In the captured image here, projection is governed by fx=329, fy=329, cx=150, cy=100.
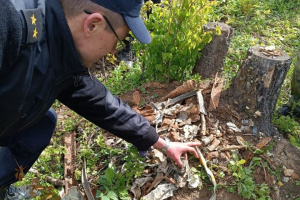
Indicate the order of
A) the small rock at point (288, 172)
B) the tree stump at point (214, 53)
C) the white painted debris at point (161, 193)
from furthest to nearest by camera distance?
the tree stump at point (214, 53), the small rock at point (288, 172), the white painted debris at point (161, 193)

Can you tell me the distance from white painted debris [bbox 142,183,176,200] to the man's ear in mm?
1578

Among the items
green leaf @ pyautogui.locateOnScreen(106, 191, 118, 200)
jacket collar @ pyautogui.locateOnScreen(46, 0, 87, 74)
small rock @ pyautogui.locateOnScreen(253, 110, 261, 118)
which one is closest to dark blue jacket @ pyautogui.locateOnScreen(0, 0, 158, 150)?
jacket collar @ pyautogui.locateOnScreen(46, 0, 87, 74)

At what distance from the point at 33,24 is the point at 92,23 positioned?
0.31 meters

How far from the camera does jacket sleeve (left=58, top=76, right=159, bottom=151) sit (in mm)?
2377

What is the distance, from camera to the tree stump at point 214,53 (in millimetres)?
3723

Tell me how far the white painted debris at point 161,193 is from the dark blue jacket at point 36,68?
979mm

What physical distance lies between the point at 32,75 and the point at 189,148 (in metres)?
1.51

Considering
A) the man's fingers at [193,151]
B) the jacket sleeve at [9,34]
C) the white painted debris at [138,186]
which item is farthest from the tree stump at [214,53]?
the jacket sleeve at [9,34]

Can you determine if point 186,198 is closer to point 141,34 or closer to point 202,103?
point 202,103

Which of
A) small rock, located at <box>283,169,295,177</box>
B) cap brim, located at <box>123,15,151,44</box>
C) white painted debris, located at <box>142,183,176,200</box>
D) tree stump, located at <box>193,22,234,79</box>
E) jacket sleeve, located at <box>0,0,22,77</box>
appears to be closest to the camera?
jacket sleeve, located at <box>0,0,22,77</box>

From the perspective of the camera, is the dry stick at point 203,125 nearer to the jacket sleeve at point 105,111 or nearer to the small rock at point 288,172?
the jacket sleeve at point 105,111

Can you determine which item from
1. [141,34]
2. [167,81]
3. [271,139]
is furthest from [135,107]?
[141,34]

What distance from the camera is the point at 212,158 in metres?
3.03

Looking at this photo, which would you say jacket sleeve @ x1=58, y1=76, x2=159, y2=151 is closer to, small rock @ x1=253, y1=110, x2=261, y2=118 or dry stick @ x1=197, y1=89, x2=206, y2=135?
dry stick @ x1=197, y1=89, x2=206, y2=135
